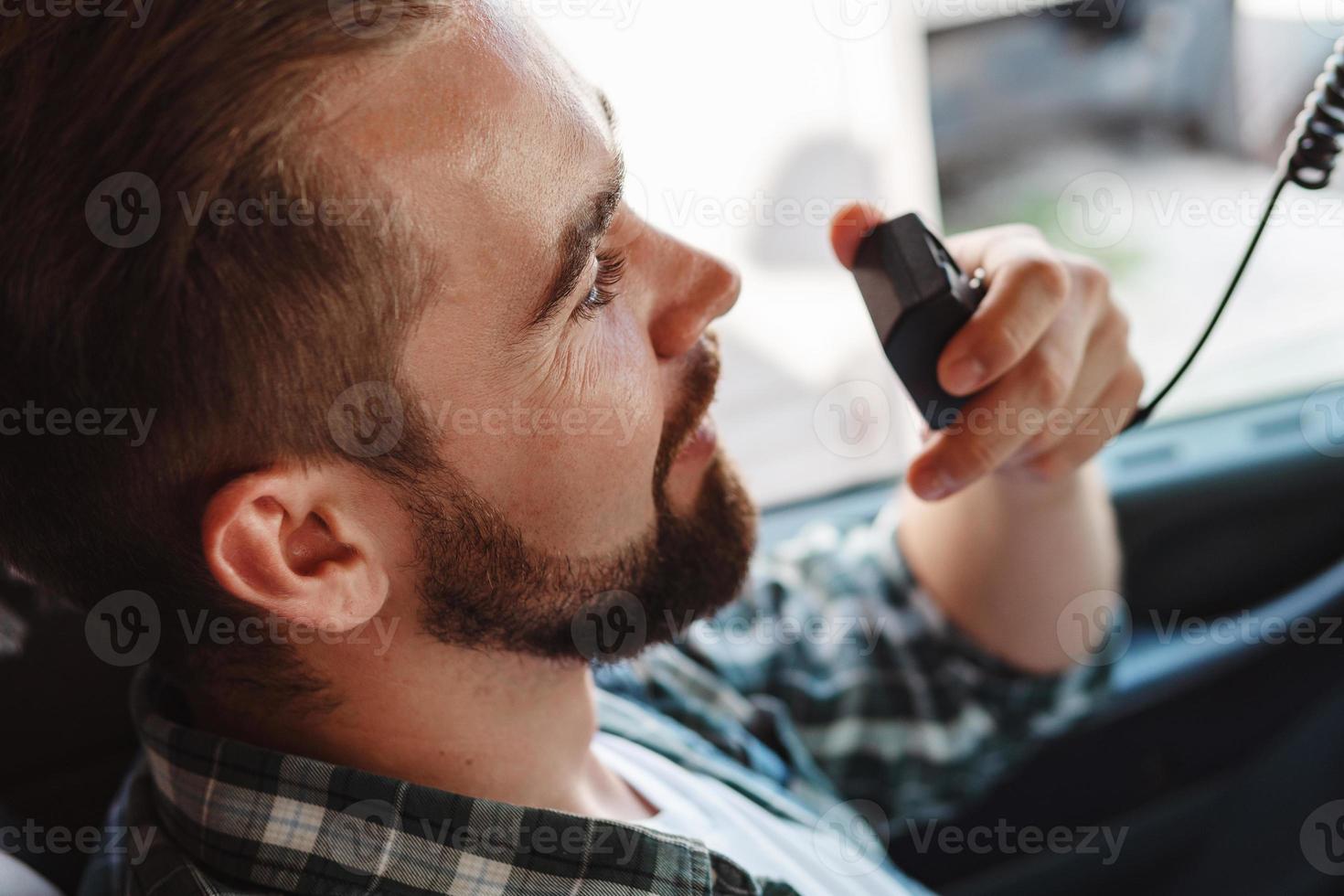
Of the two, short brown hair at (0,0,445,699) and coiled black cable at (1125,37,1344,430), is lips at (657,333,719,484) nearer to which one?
short brown hair at (0,0,445,699)

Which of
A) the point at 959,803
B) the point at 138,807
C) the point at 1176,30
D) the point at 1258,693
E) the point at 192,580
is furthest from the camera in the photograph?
the point at 1176,30

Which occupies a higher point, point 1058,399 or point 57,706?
point 1058,399

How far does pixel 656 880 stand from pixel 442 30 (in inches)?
27.4

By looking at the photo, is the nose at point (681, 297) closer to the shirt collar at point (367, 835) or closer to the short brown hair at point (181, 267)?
the short brown hair at point (181, 267)

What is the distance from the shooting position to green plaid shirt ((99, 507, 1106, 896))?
929mm

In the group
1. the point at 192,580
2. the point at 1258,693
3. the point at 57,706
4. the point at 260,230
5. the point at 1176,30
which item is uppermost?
the point at 260,230

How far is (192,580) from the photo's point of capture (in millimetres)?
906

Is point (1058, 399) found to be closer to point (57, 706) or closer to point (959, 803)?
point (959, 803)

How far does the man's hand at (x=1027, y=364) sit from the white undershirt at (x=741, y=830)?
14.7 inches

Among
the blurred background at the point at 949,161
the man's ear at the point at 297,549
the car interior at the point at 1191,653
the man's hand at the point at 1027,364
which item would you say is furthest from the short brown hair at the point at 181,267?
the car interior at the point at 1191,653

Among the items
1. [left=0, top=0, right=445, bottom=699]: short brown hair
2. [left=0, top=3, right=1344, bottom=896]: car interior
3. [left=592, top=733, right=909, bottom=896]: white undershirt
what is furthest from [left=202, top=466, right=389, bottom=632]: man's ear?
[left=0, top=3, right=1344, bottom=896]: car interior

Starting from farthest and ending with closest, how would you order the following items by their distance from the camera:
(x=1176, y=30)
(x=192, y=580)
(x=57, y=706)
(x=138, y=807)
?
(x=1176, y=30) → (x=57, y=706) → (x=138, y=807) → (x=192, y=580)

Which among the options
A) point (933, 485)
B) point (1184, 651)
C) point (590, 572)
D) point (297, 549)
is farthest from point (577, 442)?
point (1184, 651)

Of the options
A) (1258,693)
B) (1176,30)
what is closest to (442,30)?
(1258,693)
